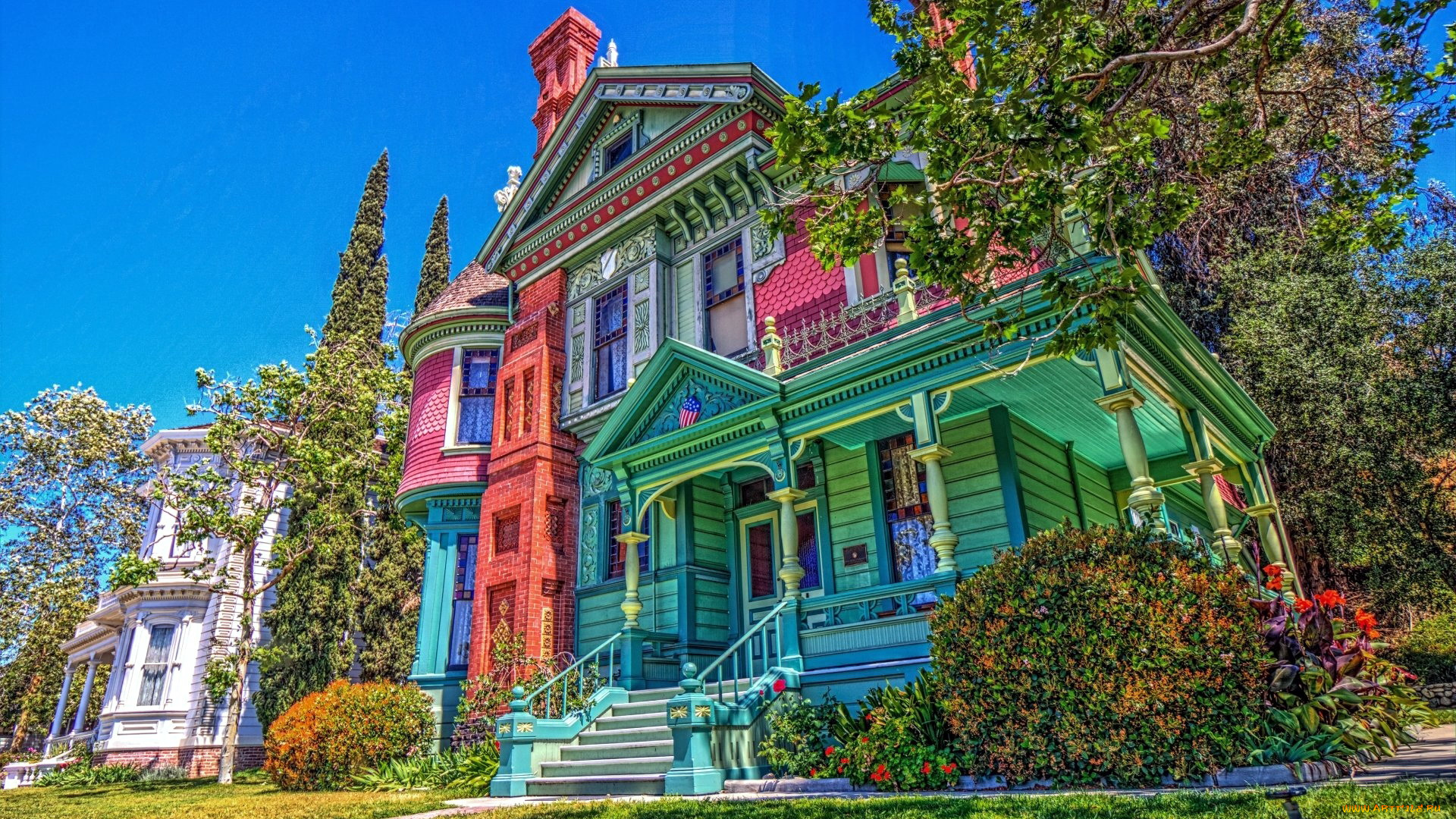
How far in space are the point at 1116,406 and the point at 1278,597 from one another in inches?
94.5

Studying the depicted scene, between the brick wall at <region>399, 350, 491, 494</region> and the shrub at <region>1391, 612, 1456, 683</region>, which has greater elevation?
the brick wall at <region>399, 350, 491, 494</region>

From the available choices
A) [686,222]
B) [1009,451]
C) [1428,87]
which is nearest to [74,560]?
[686,222]

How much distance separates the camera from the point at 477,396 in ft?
61.1

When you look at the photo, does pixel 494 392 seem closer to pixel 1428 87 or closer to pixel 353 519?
pixel 353 519

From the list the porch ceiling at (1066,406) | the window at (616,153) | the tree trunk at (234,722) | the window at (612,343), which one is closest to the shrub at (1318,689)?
the porch ceiling at (1066,406)

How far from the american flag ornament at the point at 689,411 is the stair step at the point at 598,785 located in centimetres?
493

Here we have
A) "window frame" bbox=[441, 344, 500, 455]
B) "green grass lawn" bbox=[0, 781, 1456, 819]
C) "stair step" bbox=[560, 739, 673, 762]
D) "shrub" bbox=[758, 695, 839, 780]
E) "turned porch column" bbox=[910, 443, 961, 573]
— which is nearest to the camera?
"green grass lawn" bbox=[0, 781, 1456, 819]

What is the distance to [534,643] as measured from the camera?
47.7 feet

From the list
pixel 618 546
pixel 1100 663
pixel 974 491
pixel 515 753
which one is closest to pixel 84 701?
pixel 618 546

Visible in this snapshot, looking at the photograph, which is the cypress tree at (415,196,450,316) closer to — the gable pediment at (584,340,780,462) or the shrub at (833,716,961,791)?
the gable pediment at (584,340,780,462)

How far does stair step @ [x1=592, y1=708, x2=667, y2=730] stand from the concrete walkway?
1217 mm

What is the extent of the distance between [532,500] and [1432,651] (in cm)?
1907

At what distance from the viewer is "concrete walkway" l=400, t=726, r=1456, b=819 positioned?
19.7 feet


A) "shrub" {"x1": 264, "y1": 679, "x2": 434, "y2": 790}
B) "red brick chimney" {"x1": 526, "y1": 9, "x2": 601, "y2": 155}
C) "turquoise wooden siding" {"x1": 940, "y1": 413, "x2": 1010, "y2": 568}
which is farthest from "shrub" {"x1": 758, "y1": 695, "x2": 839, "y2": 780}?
"red brick chimney" {"x1": 526, "y1": 9, "x2": 601, "y2": 155}
